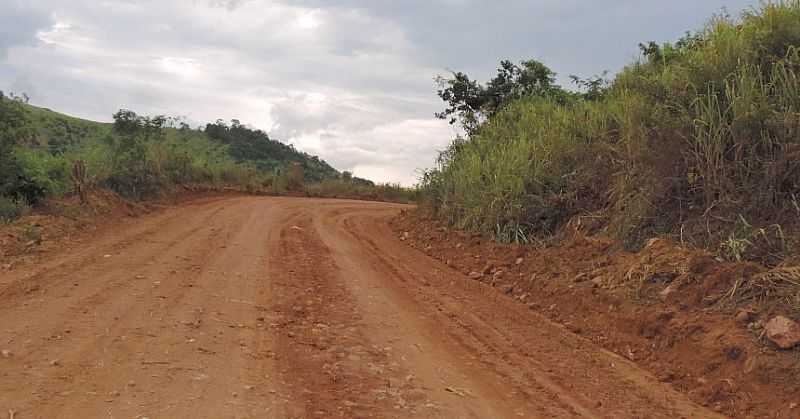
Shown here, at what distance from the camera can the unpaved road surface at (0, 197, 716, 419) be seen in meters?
4.09

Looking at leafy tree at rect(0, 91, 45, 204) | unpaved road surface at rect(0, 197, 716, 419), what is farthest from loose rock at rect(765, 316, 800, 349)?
leafy tree at rect(0, 91, 45, 204)

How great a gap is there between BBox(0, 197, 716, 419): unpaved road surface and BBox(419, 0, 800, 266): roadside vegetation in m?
1.96

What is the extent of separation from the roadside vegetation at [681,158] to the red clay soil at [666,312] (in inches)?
17.8

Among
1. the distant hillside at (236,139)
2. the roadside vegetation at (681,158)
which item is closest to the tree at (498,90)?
the roadside vegetation at (681,158)

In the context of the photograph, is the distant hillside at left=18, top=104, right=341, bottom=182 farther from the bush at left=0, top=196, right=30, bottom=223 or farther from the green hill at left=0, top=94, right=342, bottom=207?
the bush at left=0, top=196, right=30, bottom=223

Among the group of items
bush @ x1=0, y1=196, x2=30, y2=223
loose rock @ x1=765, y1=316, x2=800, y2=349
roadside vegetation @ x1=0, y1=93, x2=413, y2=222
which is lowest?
bush @ x1=0, y1=196, x2=30, y2=223

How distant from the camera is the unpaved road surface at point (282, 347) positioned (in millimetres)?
4086

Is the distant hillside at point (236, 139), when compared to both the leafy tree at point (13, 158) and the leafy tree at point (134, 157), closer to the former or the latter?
the leafy tree at point (134, 157)

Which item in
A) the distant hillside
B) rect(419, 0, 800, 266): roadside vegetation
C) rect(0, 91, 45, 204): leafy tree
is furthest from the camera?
the distant hillside

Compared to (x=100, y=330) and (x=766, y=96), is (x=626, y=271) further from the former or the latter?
(x=100, y=330)

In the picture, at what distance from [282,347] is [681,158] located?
5225 mm

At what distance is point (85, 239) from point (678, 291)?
350 inches

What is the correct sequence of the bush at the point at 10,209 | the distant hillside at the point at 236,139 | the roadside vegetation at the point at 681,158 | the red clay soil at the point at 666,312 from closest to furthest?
the red clay soil at the point at 666,312 → the roadside vegetation at the point at 681,158 → the bush at the point at 10,209 → the distant hillside at the point at 236,139

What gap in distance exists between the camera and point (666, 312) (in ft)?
19.9
